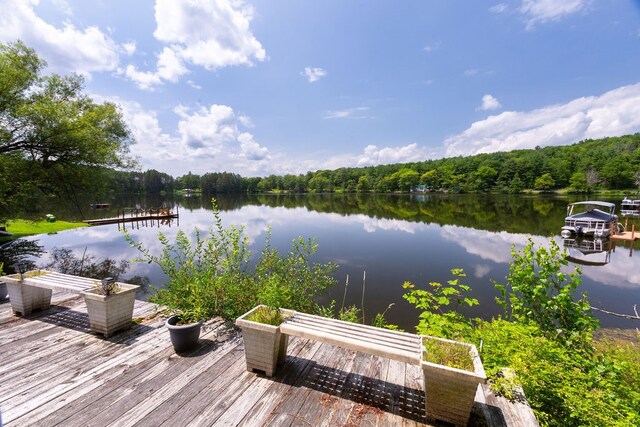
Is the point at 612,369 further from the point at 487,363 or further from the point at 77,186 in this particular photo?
the point at 77,186

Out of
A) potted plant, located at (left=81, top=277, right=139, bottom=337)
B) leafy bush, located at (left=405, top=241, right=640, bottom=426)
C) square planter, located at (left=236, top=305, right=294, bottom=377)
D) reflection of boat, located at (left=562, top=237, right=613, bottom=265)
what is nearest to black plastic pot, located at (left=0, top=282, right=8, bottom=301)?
potted plant, located at (left=81, top=277, right=139, bottom=337)

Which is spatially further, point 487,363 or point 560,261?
point 560,261

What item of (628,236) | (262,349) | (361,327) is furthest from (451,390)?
(628,236)

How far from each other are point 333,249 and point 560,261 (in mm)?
13861

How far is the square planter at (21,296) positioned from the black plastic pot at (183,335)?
10.6ft

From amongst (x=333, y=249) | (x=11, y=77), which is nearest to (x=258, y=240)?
(x=333, y=249)

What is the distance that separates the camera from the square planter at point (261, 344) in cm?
332

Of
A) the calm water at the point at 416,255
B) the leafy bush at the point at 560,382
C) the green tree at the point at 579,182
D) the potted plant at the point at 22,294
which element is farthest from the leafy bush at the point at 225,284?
the green tree at the point at 579,182

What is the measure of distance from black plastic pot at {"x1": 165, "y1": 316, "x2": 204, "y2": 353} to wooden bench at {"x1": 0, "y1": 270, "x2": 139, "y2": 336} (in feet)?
3.55

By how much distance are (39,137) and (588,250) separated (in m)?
32.5

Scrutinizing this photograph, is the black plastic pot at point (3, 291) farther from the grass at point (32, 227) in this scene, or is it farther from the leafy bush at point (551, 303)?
the grass at point (32, 227)

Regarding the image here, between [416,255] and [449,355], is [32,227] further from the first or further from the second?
[449,355]

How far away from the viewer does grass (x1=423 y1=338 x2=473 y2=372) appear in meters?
2.62

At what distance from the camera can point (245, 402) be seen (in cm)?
304
